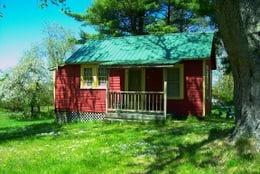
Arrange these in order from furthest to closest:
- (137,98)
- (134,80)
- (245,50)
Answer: (134,80) → (137,98) → (245,50)

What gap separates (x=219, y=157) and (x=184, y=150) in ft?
5.68

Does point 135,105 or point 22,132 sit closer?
point 22,132

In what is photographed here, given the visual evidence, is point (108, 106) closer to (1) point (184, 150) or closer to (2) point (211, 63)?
(2) point (211, 63)

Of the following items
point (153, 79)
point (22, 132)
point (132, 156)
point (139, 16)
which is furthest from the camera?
point (139, 16)

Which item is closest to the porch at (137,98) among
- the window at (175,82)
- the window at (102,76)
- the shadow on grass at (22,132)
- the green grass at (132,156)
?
the window at (175,82)

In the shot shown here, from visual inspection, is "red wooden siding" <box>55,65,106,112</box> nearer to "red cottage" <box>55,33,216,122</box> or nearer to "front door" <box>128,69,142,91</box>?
"red cottage" <box>55,33,216,122</box>

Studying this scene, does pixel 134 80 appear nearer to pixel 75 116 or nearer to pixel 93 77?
pixel 93 77

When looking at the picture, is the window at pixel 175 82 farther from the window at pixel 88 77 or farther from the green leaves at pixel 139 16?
the green leaves at pixel 139 16

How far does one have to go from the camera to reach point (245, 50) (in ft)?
34.8

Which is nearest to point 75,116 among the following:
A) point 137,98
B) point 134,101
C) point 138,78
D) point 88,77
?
point 88,77

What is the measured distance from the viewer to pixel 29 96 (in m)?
39.6

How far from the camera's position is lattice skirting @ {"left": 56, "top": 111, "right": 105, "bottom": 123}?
2776 cm

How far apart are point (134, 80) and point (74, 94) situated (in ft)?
13.4

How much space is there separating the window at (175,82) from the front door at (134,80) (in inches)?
78.0
